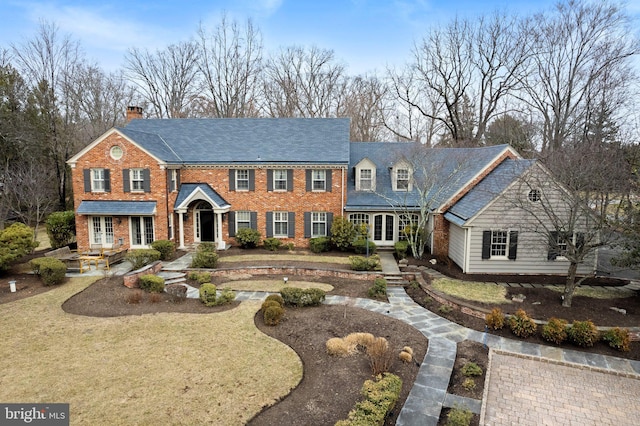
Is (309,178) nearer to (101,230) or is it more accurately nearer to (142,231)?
(142,231)

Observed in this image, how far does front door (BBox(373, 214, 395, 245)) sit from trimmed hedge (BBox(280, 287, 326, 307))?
9.20 m

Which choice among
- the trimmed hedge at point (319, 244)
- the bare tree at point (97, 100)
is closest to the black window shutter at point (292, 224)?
the trimmed hedge at point (319, 244)

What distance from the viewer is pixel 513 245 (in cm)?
1620

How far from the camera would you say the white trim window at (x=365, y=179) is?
71.5ft

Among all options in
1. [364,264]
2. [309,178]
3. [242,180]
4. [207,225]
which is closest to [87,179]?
[207,225]

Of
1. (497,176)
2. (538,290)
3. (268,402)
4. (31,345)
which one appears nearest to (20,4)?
(31,345)

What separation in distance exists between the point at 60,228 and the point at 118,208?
4481mm

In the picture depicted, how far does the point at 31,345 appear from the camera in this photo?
9.90 metres

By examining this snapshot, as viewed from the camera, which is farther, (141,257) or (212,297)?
(141,257)

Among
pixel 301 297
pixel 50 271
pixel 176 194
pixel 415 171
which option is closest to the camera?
pixel 301 297

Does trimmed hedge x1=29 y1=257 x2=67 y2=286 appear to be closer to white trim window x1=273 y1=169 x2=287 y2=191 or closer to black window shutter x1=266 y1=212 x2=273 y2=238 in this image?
black window shutter x1=266 y1=212 x2=273 y2=238

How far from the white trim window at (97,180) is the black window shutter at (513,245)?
2103 centimetres

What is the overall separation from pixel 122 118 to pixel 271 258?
2975 centimetres

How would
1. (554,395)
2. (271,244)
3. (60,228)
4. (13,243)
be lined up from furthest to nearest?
(60,228)
(271,244)
(13,243)
(554,395)
